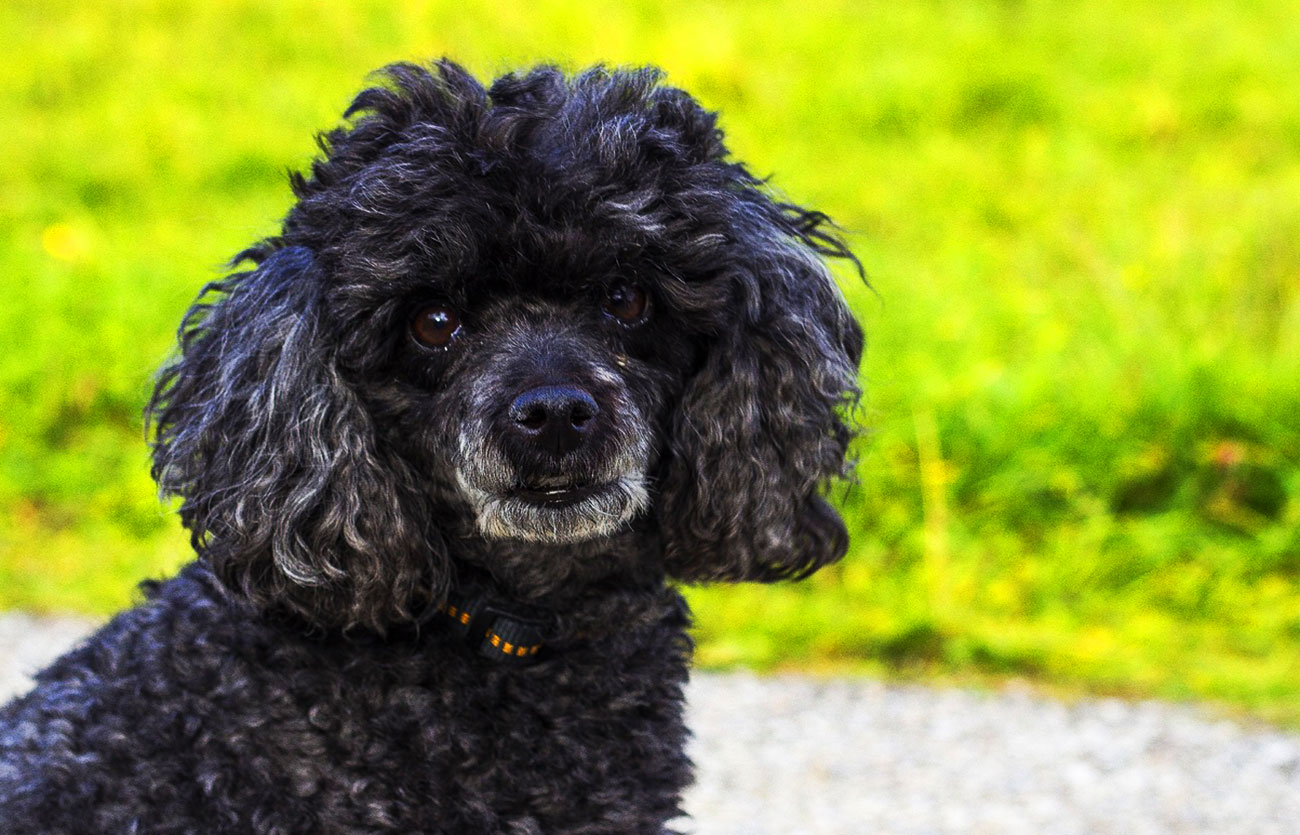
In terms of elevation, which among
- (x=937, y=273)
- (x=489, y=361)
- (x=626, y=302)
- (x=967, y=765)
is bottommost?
(x=967, y=765)

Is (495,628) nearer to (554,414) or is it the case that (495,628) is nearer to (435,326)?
(554,414)

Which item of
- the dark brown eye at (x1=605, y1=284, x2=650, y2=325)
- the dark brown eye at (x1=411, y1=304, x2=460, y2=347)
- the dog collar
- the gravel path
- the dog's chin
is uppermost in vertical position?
the dark brown eye at (x1=605, y1=284, x2=650, y2=325)

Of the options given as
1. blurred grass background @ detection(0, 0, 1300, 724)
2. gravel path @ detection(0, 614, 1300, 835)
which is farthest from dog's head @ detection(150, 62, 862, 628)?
gravel path @ detection(0, 614, 1300, 835)

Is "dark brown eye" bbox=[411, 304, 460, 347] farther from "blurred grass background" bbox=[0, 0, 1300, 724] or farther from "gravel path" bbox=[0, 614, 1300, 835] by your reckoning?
"gravel path" bbox=[0, 614, 1300, 835]

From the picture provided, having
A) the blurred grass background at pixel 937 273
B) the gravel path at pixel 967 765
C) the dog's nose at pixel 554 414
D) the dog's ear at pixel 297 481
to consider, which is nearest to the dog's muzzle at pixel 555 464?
the dog's nose at pixel 554 414

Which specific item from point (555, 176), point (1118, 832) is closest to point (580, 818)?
point (555, 176)

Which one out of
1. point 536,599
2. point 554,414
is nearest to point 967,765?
point 536,599

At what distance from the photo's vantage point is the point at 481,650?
233 cm

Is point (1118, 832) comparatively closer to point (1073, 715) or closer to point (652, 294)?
point (1073, 715)

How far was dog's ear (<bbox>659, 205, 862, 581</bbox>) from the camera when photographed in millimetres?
2439

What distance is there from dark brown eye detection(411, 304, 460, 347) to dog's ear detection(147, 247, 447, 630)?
0.15m

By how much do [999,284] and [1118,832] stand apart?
10.6 ft

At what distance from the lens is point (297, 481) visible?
7.54 ft

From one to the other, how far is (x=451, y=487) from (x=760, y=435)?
1.83ft
